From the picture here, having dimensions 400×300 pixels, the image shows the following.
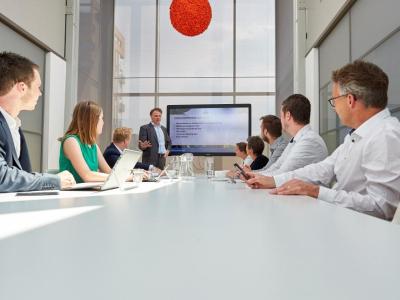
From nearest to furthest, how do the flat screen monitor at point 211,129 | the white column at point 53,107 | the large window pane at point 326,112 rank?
the large window pane at point 326,112, the white column at point 53,107, the flat screen monitor at point 211,129

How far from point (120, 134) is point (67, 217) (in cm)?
336

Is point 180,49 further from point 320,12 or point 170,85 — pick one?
point 320,12

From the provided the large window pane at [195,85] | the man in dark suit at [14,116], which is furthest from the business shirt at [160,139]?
the man in dark suit at [14,116]

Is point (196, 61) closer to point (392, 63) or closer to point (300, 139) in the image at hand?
point (392, 63)

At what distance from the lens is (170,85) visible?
6918 mm

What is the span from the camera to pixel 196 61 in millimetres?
6875

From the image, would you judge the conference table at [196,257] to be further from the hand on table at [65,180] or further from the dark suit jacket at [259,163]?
the dark suit jacket at [259,163]

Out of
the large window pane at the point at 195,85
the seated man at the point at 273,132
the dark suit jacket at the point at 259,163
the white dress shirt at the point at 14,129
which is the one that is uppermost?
the large window pane at the point at 195,85

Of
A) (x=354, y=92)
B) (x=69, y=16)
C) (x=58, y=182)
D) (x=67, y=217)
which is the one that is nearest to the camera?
(x=67, y=217)

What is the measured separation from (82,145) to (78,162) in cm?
28

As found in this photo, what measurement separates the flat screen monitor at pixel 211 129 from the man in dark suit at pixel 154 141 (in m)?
0.51

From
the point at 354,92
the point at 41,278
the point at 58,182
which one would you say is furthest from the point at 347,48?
the point at 41,278

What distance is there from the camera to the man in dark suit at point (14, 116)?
4.82ft

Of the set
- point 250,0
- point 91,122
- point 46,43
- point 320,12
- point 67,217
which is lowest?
point 67,217
